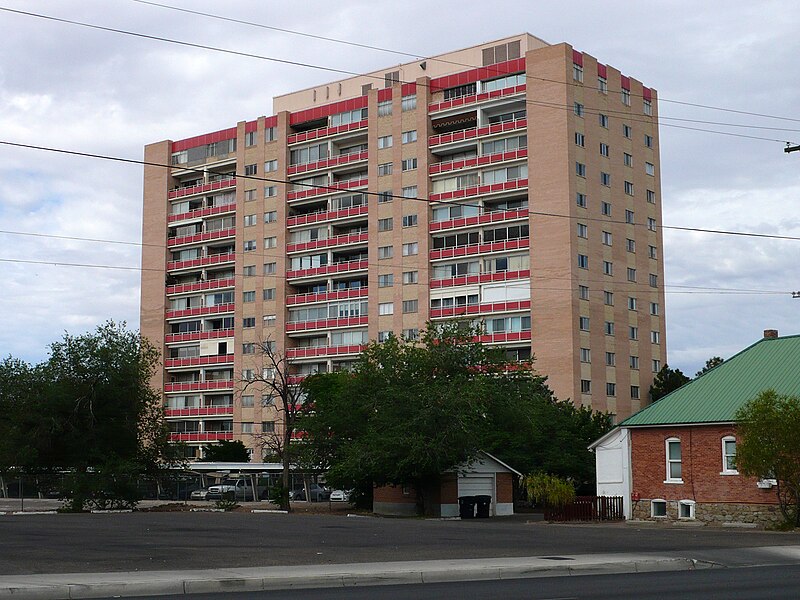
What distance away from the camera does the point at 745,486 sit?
43.1 metres

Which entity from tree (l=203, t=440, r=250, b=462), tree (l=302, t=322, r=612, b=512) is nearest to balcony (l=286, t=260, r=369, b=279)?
tree (l=203, t=440, r=250, b=462)

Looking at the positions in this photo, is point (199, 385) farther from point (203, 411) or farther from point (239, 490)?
point (239, 490)

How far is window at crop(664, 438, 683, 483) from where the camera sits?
4603 centimetres

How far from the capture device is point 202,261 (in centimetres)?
11844

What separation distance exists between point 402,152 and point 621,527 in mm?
65645

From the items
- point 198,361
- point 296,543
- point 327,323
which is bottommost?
point 296,543

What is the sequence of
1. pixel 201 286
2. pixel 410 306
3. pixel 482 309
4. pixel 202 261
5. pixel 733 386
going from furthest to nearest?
pixel 202 261 → pixel 201 286 → pixel 410 306 → pixel 482 309 → pixel 733 386

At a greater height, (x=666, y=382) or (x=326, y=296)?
(x=326, y=296)

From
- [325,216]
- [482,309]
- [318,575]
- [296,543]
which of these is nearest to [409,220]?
[325,216]

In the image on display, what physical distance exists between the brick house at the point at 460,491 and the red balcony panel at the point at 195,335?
57129 mm

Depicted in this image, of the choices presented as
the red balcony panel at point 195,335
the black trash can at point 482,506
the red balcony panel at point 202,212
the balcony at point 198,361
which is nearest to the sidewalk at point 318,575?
the black trash can at point 482,506

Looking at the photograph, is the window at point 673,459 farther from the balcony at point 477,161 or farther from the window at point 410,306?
the window at point 410,306

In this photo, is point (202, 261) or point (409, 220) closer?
point (409, 220)

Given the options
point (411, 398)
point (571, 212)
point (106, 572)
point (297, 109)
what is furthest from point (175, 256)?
point (106, 572)
